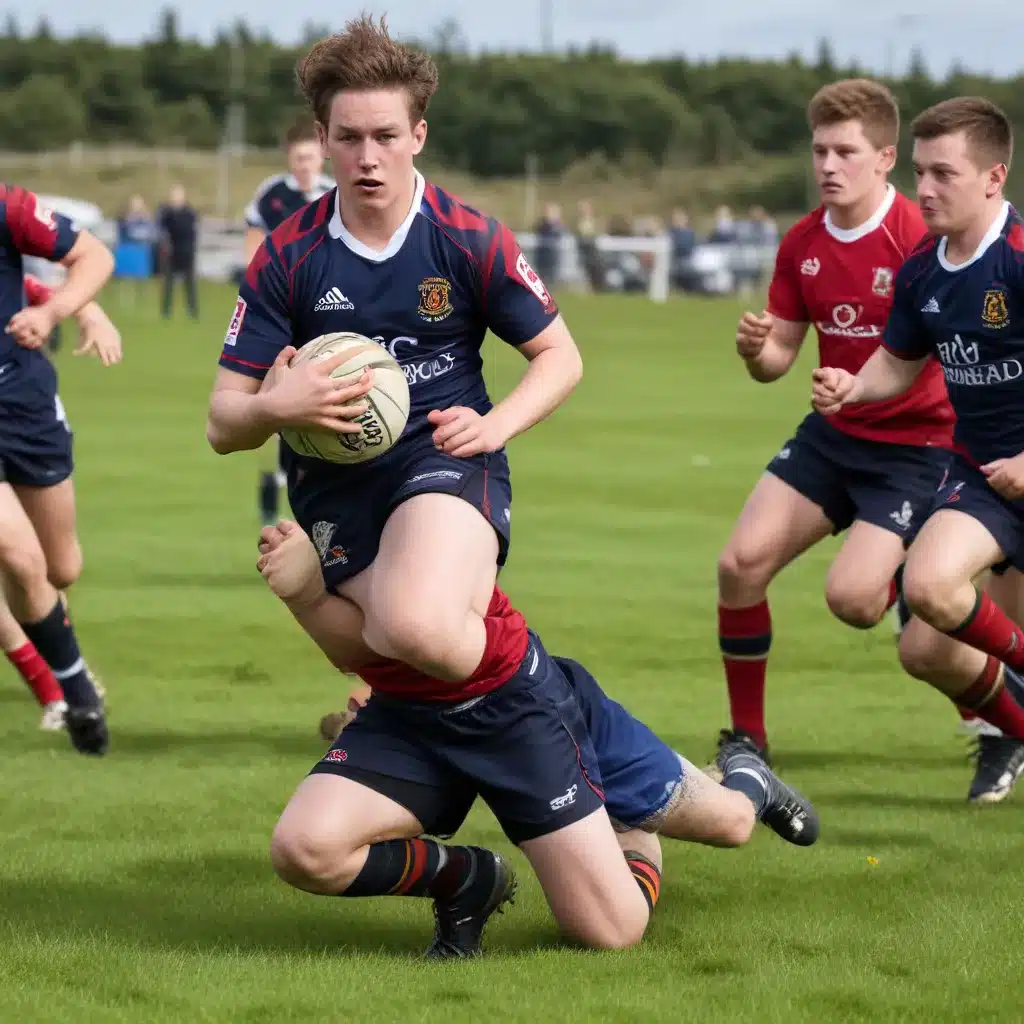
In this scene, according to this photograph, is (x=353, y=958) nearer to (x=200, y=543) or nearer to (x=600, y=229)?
(x=200, y=543)

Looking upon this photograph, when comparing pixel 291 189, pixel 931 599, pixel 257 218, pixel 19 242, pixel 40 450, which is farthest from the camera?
pixel 257 218

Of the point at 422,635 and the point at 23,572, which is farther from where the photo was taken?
the point at 23,572

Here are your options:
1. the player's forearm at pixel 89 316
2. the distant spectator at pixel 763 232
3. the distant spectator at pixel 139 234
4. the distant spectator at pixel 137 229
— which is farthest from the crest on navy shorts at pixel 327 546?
the distant spectator at pixel 763 232

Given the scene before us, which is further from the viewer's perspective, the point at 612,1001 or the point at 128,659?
the point at 128,659

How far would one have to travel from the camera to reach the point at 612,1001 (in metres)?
4.53

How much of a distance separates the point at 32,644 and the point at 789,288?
337 centimetres

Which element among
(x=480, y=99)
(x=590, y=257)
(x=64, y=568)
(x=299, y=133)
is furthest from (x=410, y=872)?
(x=480, y=99)

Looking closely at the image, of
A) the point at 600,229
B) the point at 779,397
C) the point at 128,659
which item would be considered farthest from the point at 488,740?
the point at 600,229

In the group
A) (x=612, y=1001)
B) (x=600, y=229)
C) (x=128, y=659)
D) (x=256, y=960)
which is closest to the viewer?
(x=612, y=1001)

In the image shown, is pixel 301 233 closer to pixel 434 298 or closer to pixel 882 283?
pixel 434 298

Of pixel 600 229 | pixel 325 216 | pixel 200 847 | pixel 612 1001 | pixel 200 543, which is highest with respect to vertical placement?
pixel 325 216

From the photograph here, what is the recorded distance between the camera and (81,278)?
24.6 ft

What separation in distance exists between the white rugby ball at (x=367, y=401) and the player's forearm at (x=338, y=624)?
0.44m

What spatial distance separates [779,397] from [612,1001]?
19.8 m
